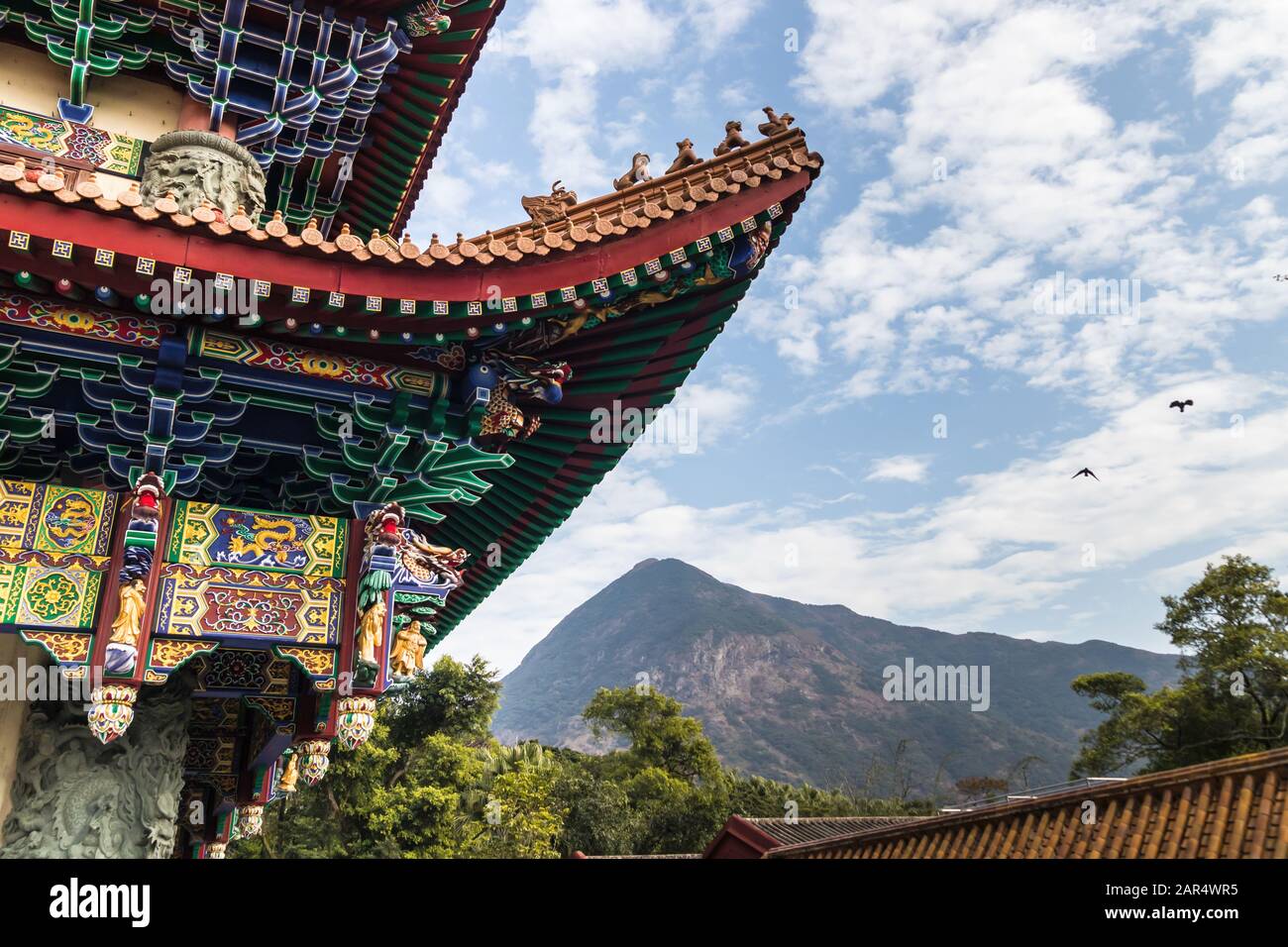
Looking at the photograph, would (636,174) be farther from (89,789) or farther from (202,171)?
(89,789)

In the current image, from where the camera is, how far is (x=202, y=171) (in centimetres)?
687

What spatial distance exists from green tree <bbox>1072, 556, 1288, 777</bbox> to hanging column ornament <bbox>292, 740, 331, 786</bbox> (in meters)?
29.4

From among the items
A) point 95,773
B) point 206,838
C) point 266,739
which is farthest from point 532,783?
point 95,773

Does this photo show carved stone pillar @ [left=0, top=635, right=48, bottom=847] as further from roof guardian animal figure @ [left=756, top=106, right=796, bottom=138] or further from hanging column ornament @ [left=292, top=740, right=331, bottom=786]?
roof guardian animal figure @ [left=756, top=106, right=796, bottom=138]

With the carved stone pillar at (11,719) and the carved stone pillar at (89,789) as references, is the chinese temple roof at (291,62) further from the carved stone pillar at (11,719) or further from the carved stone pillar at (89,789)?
the carved stone pillar at (89,789)

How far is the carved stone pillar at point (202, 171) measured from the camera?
22.2 ft

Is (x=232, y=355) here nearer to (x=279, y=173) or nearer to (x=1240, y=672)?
(x=279, y=173)

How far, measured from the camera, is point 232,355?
18.2 feet

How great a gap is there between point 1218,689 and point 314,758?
31.9m

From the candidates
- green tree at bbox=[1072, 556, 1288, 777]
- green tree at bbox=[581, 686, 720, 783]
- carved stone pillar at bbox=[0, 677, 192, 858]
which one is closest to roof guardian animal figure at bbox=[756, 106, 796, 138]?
carved stone pillar at bbox=[0, 677, 192, 858]

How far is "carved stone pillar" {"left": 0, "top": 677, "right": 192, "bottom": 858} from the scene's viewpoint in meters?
5.56

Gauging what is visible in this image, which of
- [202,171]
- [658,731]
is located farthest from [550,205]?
[658,731]

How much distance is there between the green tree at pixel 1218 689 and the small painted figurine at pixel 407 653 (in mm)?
29440
